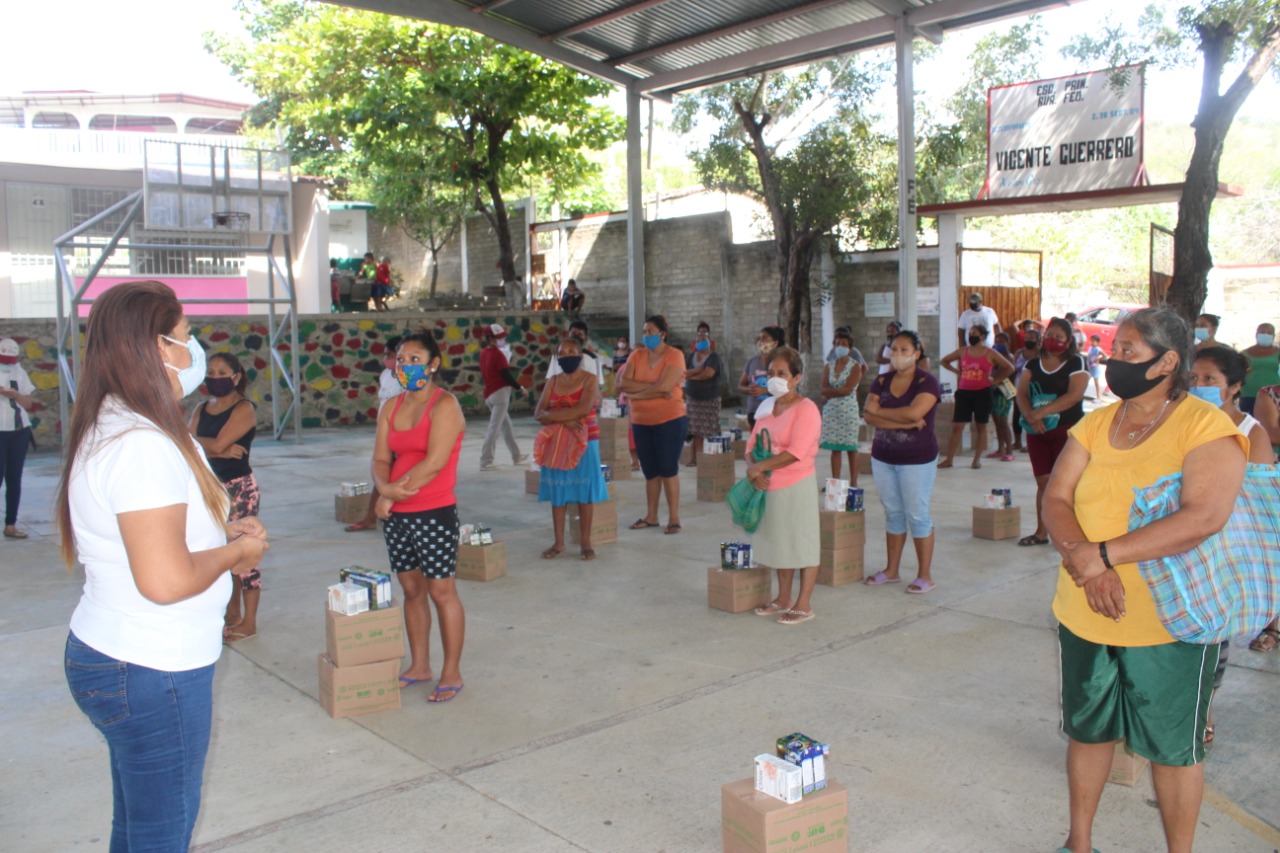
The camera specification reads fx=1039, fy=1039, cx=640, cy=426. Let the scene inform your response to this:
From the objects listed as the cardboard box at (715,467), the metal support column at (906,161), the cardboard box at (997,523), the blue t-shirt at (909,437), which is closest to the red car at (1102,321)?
the metal support column at (906,161)

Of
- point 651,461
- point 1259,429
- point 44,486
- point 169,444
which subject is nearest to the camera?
point 169,444

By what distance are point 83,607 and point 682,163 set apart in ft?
222

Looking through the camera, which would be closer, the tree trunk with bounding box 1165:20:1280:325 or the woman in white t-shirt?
the woman in white t-shirt

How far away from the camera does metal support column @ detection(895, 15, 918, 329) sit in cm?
1359

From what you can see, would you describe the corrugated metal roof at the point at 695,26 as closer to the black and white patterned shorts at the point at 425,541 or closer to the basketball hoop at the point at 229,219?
Result: the basketball hoop at the point at 229,219

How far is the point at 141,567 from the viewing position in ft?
7.13

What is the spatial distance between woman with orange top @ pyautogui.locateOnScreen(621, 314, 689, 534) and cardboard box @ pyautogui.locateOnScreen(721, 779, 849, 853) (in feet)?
16.3

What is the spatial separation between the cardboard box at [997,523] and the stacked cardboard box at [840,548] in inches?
65.0

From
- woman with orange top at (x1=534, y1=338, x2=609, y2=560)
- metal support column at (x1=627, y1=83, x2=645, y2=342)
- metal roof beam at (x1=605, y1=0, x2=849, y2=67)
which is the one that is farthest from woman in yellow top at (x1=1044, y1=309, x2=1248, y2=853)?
metal support column at (x1=627, y1=83, x2=645, y2=342)

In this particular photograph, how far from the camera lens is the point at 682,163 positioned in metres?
67.6

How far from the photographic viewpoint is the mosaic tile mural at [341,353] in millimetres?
14617

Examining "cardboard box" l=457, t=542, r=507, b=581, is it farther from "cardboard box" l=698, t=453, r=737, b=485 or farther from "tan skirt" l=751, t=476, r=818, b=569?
"cardboard box" l=698, t=453, r=737, b=485

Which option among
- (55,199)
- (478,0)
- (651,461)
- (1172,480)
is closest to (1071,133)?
(478,0)

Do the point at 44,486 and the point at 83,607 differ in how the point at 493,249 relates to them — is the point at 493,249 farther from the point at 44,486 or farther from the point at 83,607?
the point at 83,607
